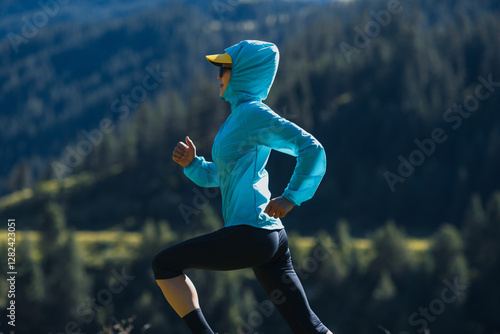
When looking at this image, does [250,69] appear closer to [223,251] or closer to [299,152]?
[299,152]

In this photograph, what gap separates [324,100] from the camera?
128500 mm

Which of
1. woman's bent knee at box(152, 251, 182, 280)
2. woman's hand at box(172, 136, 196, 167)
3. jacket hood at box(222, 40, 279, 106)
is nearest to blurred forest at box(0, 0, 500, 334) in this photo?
woman's hand at box(172, 136, 196, 167)

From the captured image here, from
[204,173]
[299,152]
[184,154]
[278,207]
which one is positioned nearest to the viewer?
[278,207]

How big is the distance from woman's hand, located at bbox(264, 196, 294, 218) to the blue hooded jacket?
38 mm

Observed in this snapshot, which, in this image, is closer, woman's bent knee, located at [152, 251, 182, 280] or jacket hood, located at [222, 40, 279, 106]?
woman's bent knee, located at [152, 251, 182, 280]

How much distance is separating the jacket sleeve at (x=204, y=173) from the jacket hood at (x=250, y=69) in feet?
1.70

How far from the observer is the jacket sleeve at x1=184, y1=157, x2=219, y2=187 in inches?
184

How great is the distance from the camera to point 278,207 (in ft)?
12.6

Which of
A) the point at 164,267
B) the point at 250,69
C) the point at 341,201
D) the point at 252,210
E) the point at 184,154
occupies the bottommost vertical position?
the point at 341,201

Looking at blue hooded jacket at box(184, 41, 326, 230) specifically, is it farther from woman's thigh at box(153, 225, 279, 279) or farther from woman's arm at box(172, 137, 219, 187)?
woman's arm at box(172, 137, 219, 187)

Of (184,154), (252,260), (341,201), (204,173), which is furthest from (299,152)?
(341,201)

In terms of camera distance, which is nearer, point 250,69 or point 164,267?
point 164,267

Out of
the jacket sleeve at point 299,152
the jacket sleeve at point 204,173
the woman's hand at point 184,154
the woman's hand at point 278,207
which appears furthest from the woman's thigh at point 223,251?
the woman's hand at point 184,154

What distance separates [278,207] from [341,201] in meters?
113
